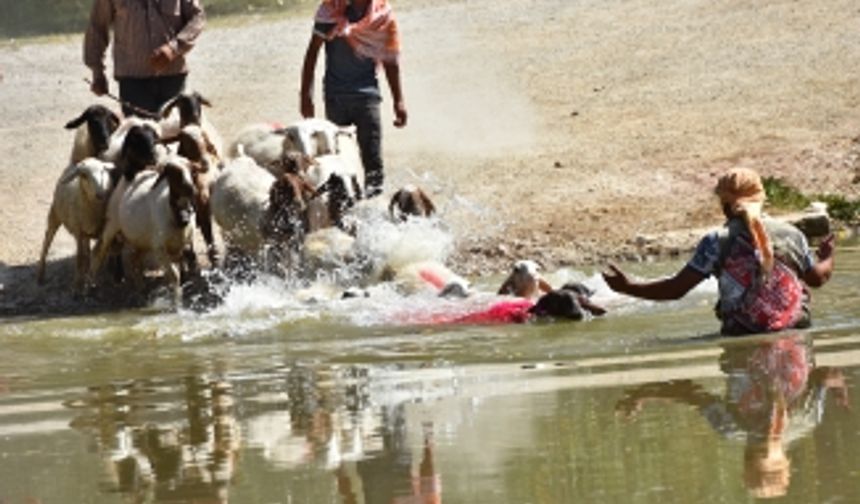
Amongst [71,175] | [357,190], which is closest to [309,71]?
[357,190]

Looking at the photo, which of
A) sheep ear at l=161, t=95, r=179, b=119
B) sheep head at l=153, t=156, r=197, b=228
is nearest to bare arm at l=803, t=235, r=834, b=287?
sheep head at l=153, t=156, r=197, b=228

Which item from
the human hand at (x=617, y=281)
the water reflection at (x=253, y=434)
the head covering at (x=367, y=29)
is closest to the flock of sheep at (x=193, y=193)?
the head covering at (x=367, y=29)

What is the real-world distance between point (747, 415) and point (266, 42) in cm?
2216

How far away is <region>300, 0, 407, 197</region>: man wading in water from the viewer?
1611 centimetres

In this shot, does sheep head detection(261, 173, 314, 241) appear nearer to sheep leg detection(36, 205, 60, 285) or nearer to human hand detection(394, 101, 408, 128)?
human hand detection(394, 101, 408, 128)

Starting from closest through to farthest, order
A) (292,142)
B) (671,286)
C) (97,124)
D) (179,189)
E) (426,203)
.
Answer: (671,286), (179,189), (426,203), (292,142), (97,124)

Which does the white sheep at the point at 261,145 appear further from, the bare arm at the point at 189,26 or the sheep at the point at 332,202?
the sheep at the point at 332,202

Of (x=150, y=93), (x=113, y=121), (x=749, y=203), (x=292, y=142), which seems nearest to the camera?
(x=749, y=203)

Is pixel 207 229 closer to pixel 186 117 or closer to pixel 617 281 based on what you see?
pixel 186 117

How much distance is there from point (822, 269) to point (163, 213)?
228 inches

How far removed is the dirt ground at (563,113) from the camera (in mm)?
17047

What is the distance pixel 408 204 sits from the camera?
49.7ft

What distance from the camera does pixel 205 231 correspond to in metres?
15.8

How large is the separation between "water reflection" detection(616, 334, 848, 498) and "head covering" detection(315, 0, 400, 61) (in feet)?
21.7
